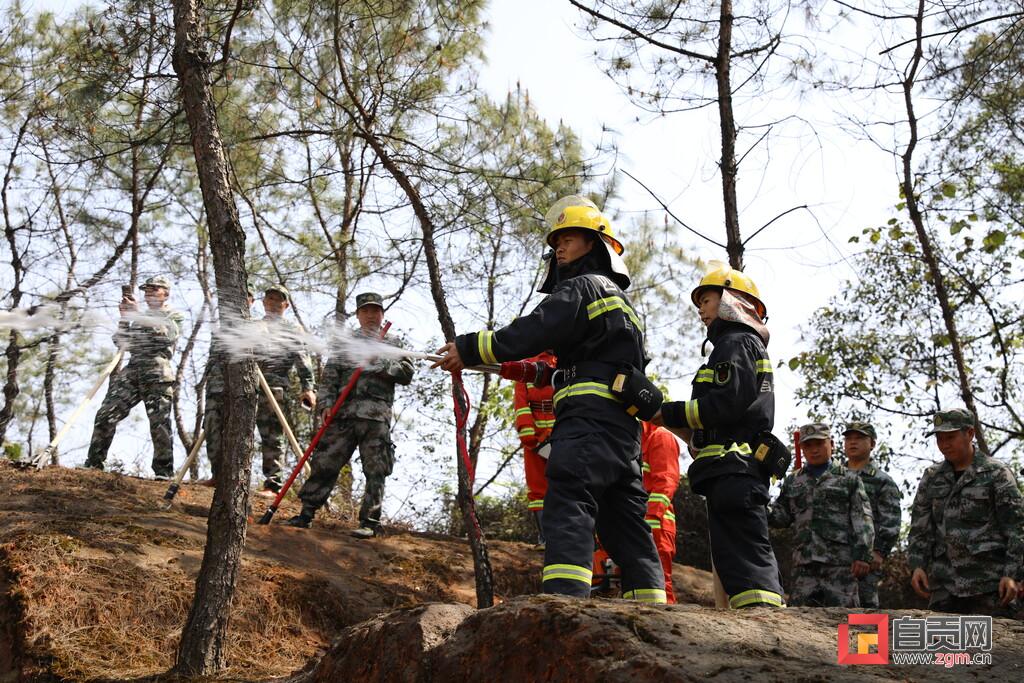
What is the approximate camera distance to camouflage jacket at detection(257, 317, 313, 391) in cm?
961

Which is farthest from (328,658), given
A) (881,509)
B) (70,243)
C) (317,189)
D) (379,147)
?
(70,243)

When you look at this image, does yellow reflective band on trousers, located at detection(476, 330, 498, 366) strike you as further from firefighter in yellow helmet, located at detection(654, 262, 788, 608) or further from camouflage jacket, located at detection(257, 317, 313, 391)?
camouflage jacket, located at detection(257, 317, 313, 391)

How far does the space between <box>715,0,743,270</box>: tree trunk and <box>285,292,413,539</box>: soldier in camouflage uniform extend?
318cm

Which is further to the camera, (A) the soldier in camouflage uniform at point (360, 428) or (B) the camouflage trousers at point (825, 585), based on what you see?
(A) the soldier in camouflage uniform at point (360, 428)

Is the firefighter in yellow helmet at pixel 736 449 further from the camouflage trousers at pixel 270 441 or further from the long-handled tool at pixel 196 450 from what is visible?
the camouflage trousers at pixel 270 441

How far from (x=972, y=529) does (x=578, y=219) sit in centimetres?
358

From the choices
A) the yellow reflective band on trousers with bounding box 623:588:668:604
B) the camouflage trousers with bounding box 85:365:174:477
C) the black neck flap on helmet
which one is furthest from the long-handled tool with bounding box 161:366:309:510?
the yellow reflective band on trousers with bounding box 623:588:668:604

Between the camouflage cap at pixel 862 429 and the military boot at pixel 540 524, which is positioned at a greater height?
the camouflage cap at pixel 862 429

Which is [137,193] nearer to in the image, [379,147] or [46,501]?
[379,147]

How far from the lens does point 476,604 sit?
8883mm

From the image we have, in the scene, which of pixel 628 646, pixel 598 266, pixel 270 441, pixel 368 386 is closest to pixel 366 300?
pixel 368 386

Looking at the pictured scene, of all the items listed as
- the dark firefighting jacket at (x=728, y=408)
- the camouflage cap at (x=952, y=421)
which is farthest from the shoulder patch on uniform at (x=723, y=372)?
the camouflage cap at (x=952, y=421)

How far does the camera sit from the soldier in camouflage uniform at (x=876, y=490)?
797 centimetres

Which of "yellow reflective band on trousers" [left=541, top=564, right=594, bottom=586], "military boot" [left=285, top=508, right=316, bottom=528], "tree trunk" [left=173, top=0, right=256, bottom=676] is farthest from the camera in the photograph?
"military boot" [left=285, top=508, right=316, bottom=528]
